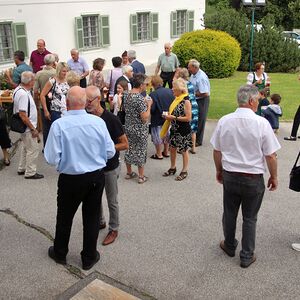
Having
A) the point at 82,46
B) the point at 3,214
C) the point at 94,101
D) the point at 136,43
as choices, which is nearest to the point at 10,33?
the point at 82,46

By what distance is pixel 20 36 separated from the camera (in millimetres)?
16266

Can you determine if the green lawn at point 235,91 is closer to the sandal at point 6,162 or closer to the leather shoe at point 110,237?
the sandal at point 6,162

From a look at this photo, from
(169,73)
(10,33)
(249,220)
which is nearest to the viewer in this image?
(249,220)

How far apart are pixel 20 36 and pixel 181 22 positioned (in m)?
10.6

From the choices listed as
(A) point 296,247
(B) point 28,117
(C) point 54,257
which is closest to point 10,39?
(B) point 28,117

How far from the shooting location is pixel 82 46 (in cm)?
1853

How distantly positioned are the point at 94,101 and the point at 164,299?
2.11m

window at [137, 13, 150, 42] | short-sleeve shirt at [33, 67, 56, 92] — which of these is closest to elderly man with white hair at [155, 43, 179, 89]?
short-sleeve shirt at [33, 67, 56, 92]

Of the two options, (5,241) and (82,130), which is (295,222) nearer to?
(82,130)

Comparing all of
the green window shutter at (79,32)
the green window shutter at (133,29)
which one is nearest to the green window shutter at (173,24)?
the green window shutter at (133,29)

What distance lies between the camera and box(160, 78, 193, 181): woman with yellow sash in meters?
6.62

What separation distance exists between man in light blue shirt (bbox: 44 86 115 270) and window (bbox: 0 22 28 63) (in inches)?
524

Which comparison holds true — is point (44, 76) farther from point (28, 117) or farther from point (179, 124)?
point (179, 124)

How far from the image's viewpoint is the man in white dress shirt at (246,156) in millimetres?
4098
